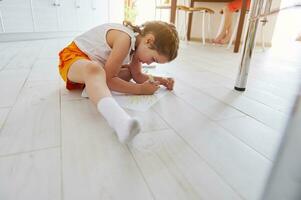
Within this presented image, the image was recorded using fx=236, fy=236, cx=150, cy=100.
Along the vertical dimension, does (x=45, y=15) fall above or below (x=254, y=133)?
above

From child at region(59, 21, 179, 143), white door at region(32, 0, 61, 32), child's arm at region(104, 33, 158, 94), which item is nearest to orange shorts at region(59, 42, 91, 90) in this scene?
child at region(59, 21, 179, 143)

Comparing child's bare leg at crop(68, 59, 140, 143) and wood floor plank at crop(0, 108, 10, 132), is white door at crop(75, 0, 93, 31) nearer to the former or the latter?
child's bare leg at crop(68, 59, 140, 143)

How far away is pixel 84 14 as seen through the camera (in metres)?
3.46

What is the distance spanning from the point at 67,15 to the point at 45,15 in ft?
1.04

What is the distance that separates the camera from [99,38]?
92cm

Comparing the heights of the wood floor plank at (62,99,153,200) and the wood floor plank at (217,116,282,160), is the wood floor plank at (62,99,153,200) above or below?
above

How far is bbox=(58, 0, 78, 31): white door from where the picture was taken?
10.4ft

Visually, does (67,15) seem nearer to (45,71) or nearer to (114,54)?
(45,71)

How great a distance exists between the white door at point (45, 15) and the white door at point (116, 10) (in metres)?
0.97

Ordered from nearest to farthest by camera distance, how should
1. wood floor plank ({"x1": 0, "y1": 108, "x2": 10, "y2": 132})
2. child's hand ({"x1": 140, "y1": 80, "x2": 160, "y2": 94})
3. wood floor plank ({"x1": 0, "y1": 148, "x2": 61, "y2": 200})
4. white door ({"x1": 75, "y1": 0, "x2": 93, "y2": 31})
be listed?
wood floor plank ({"x1": 0, "y1": 148, "x2": 61, "y2": 200})
wood floor plank ({"x1": 0, "y1": 108, "x2": 10, "y2": 132})
child's hand ({"x1": 140, "y1": 80, "x2": 160, "y2": 94})
white door ({"x1": 75, "y1": 0, "x2": 93, "y2": 31})

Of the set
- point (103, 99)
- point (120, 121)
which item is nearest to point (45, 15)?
point (103, 99)

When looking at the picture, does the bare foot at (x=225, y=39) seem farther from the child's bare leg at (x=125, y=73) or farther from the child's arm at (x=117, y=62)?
the child's arm at (x=117, y=62)

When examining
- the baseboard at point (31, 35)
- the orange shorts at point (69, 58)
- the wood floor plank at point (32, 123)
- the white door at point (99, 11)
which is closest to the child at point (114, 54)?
the orange shorts at point (69, 58)

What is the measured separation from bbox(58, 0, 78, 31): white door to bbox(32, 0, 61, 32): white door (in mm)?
56
